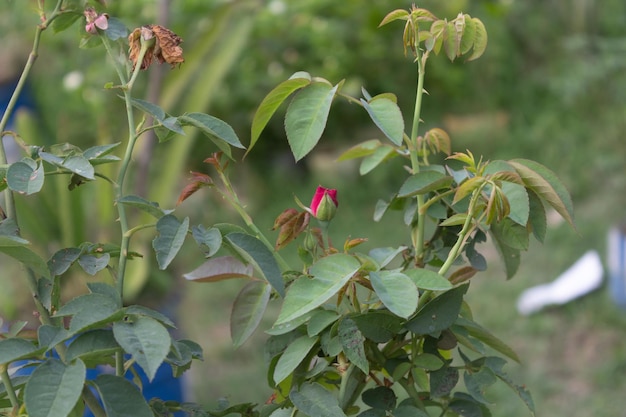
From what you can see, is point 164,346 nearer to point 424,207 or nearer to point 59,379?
point 59,379

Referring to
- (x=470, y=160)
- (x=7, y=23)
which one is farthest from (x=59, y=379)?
(x=7, y=23)

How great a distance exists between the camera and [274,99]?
522mm

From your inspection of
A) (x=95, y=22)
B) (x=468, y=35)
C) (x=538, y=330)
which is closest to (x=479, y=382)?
(x=468, y=35)

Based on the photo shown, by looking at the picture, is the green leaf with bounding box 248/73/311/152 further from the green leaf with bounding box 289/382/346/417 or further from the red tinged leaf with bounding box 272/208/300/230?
the green leaf with bounding box 289/382/346/417

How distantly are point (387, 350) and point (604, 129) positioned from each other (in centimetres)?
284

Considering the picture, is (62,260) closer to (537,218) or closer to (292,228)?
(292,228)

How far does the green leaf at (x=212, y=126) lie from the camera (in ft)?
1.56

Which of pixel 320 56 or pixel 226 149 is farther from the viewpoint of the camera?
pixel 320 56

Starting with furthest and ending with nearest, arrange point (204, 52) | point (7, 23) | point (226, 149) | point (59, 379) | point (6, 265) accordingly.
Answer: point (7, 23) → point (6, 265) → point (204, 52) → point (226, 149) → point (59, 379)

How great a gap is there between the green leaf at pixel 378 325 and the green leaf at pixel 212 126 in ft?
0.41

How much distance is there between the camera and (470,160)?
526 millimetres

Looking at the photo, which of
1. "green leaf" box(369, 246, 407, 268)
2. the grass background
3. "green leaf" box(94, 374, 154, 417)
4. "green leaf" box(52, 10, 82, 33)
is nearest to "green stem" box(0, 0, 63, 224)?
"green leaf" box(52, 10, 82, 33)

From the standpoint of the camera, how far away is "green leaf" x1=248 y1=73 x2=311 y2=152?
0.51m

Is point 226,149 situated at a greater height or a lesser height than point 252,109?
greater
